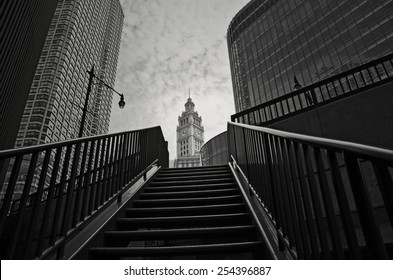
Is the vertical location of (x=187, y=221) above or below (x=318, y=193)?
below

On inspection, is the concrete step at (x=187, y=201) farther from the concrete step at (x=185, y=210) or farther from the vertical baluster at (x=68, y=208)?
the vertical baluster at (x=68, y=208)

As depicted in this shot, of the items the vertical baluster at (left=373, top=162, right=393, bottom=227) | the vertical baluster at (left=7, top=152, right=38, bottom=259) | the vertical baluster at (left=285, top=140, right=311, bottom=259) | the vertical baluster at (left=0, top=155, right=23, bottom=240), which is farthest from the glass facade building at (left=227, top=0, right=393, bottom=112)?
the vertical baluster at (left=0, top=155, right=23, bottom=240)

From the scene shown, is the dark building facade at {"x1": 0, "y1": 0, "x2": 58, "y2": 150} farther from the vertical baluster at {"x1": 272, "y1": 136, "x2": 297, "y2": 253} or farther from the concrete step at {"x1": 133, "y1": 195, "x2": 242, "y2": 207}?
the vertical baluster at {"x1": 272, "y1": 136, "x2": 297, "y2": 253}

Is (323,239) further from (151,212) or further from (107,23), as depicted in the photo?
(107,23)

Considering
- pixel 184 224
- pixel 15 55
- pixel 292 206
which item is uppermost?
pixel 15 55

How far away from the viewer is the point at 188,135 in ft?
348

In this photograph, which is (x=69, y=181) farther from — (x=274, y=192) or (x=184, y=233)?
(x=274, y=192)

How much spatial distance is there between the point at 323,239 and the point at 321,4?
50.3m

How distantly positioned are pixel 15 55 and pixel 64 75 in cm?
9733

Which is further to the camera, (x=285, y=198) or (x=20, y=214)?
(x=285, y=198)

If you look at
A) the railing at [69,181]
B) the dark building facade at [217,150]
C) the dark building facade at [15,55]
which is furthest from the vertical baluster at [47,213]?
the dark building facade at [217,150]

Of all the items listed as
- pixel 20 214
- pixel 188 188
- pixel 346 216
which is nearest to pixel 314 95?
pixel 188 188

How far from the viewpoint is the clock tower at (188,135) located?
102875 millimetres

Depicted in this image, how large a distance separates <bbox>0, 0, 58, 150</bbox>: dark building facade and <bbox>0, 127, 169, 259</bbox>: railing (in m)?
2.77
